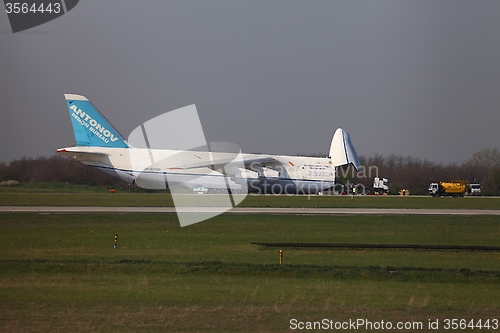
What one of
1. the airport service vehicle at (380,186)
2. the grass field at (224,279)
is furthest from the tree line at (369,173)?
the grass field at (224,279)

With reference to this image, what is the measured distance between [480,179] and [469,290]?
217ft

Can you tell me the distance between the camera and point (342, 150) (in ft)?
155

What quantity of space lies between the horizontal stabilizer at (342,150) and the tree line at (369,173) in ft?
8.13

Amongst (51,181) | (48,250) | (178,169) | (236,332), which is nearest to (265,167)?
(178,169)

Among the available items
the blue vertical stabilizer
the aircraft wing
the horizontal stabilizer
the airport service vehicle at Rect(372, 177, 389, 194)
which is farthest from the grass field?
the airport service vehicle at Rect(372, 177, 389, 194)

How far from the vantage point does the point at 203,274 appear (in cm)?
1358

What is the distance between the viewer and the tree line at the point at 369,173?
185 ft

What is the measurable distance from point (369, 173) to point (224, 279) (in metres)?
55.1

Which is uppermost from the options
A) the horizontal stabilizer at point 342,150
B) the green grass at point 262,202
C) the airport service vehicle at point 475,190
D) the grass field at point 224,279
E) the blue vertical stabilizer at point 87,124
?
the blue vertical stabilizer at point 87,124
